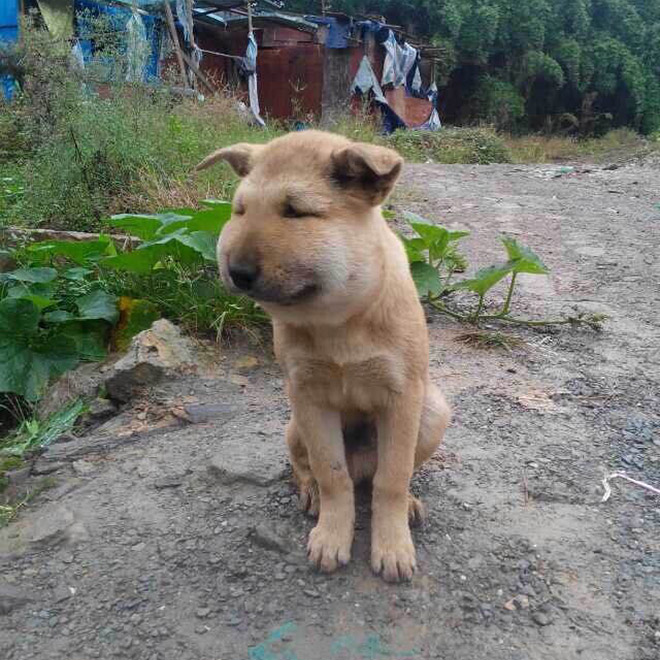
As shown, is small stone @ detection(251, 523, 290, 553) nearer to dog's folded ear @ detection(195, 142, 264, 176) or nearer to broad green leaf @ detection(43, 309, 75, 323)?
dog's folded ear @ detection(195, 142, 264, 176)

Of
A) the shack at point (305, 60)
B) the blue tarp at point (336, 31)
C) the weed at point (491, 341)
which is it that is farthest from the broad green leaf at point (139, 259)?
the blue tarp at point (336, 31)

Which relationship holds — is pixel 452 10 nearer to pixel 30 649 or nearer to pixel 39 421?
pixel 39 421

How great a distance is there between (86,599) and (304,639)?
90 centimetres

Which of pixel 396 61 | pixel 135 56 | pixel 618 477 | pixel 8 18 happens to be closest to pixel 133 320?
pixel 618 477

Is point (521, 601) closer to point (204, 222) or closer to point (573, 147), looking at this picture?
point (204, 222)

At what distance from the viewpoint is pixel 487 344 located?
4.66 m

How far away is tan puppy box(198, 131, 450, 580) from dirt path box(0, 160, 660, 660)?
20cm

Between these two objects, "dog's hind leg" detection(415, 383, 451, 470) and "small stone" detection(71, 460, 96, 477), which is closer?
"dog's hind leg" detection(415, 383, 451, 470)

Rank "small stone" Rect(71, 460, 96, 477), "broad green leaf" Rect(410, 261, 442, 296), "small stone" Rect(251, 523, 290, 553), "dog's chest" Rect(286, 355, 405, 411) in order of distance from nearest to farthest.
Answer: "dog's chest" Rect(286, 355, 405, 411), "small stone" Rect(251, 523, 290, 553), "small stone" Rect(71, 460, 96, 477), "broad green leaf" Rect(410, 261, 442, 296)

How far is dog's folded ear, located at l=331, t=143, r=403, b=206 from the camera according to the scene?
7.35 feet

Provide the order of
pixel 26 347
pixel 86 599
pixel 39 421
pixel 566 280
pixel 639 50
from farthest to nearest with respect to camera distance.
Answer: pixel 639 50 → pixel 566 280 → pixel 26 347 → pixel 39 421 → pixel 86 599

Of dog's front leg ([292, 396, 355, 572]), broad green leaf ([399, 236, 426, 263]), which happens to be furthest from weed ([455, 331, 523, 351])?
dog's front leg ([292, 396, 355, 572])

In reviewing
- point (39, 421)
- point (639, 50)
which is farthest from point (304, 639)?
point (639, 50)

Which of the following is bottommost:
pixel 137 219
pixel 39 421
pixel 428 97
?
pixel 428 97
